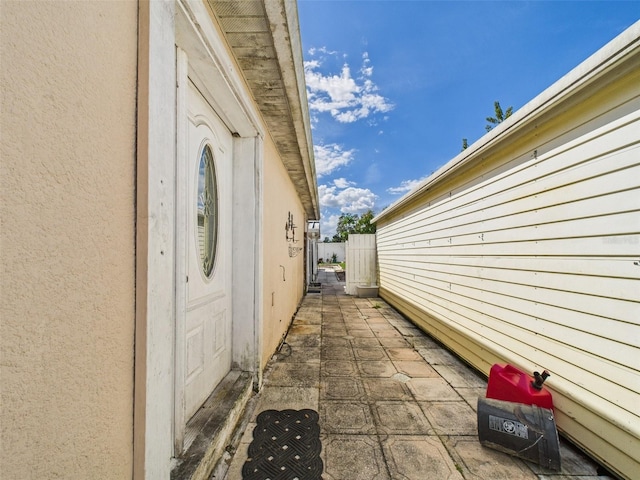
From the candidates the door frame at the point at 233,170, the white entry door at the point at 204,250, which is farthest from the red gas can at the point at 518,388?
the white entry door at the point at 204,250

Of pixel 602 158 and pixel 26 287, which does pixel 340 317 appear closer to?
pixel 602 158

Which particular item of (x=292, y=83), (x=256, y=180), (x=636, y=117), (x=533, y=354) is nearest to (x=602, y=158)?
(x=636, y=117)

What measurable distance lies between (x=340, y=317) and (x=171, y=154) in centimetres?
518

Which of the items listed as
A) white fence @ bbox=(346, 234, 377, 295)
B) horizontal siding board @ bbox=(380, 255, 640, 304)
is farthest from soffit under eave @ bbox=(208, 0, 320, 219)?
white fence @ bbox=(346, 234, 377, 295)

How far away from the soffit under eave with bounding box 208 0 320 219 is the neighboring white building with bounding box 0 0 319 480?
1 cm

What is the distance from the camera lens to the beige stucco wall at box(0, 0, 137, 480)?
0.59m

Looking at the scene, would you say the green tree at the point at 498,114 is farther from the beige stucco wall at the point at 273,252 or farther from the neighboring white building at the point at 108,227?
the neighboring white building at the point at 108,227

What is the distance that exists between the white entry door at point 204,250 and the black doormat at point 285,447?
1.66 feet

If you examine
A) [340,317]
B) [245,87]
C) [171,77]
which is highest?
[245,87]

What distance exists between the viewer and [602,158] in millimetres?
1824

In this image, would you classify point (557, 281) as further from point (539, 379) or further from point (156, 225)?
point (156, 225)

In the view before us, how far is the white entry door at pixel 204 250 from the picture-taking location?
1.72 metres

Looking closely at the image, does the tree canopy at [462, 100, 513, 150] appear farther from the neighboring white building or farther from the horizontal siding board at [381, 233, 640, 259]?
the neighboring white building

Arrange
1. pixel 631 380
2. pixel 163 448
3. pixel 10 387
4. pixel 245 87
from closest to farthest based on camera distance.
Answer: pixel 10 387 < pixel 163 448 < pixel 631 380 < pixel 245 87
